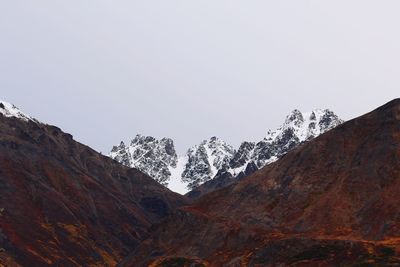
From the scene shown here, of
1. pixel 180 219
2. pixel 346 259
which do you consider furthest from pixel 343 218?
pixel 180 219

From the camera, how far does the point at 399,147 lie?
124938mm

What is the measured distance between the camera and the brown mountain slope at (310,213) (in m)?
102

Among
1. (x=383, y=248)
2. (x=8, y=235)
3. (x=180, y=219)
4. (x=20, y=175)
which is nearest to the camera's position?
(x=383, y=248)

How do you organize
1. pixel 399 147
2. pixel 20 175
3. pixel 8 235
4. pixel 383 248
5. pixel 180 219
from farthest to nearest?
pixel 20 175 → pixel 8 235 → pixel 180 219 → pixel 399 147 → pixel 383 248

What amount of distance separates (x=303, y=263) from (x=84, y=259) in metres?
83.3

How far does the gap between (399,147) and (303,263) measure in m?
40.7

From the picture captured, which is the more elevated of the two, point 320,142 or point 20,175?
point 20,175

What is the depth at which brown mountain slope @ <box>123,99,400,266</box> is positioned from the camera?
334ft

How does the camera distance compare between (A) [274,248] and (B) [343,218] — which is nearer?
(A) [274,248]

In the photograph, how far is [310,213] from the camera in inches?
4680

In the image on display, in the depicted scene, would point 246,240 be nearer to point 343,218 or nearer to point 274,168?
point 343,218

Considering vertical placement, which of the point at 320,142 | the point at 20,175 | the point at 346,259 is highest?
the point at 20,175

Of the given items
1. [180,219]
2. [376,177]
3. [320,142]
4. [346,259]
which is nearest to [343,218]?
[376,177]

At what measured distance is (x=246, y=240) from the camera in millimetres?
118438
